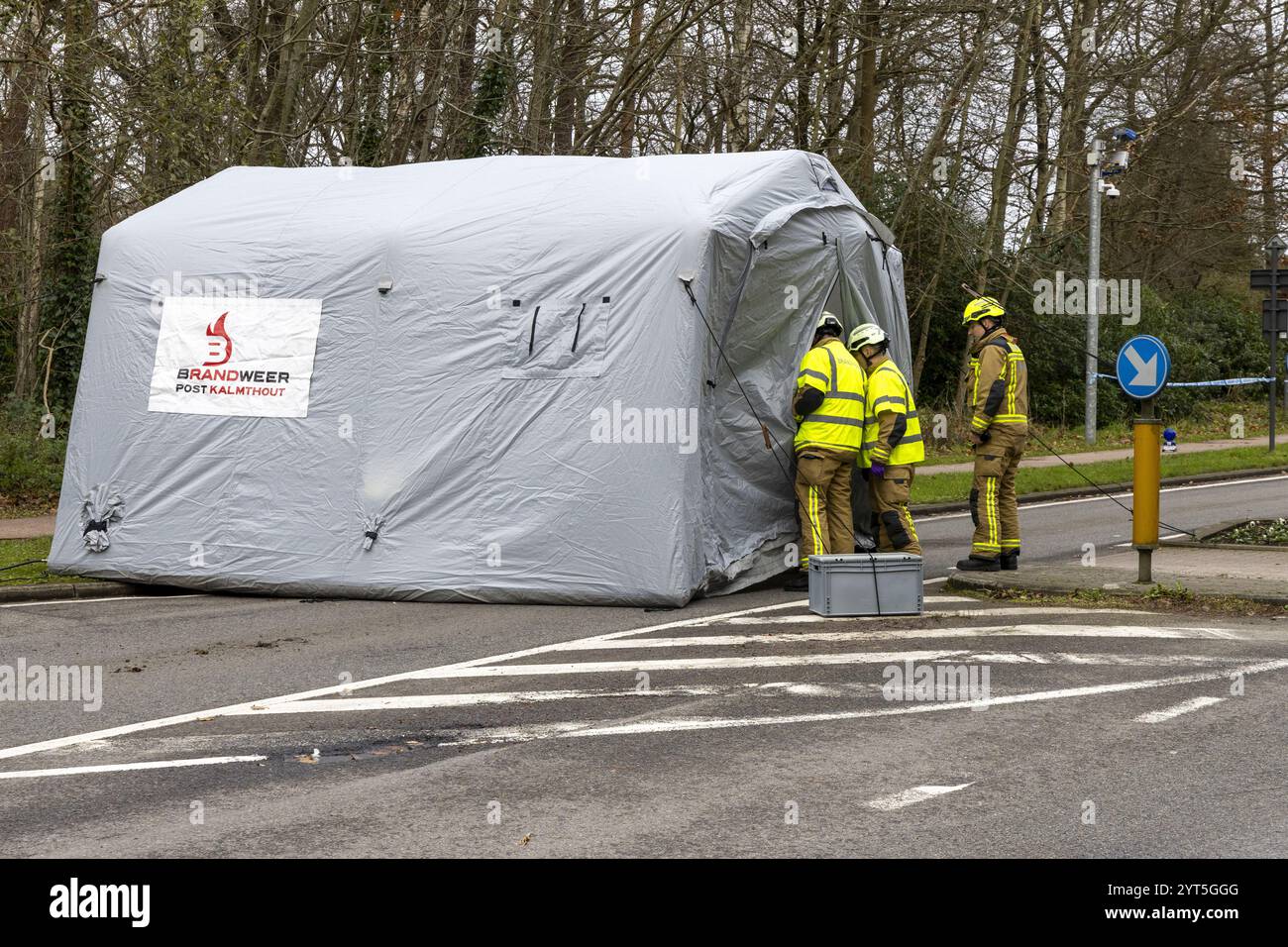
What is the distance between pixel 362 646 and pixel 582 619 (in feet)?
5.81

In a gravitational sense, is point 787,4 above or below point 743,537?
above

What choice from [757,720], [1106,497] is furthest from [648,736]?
[1106,497]

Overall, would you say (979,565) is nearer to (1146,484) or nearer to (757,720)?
(1146,484)

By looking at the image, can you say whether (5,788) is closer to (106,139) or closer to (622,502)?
→ (622,502)

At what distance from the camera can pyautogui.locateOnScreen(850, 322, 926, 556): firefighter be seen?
11797mm

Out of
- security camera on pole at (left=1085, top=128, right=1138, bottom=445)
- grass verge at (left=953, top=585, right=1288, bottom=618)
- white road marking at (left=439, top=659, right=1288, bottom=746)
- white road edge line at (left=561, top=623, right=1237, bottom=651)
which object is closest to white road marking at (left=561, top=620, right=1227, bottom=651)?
white road edge line at (left=561, top=623, right=1237, bottom=651)

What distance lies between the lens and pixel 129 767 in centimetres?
654

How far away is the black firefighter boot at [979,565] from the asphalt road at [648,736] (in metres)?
1.69

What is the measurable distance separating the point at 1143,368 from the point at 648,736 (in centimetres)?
574

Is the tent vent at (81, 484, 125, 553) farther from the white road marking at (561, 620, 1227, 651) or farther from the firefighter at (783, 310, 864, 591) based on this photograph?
the firefighter at (783, 310, 864, 591)

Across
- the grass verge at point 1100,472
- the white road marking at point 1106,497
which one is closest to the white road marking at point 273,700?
the white road marking at point 1106,497

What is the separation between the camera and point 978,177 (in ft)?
91.4

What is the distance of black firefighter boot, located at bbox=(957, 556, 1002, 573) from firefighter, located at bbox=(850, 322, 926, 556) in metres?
0.88
